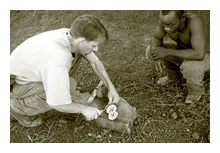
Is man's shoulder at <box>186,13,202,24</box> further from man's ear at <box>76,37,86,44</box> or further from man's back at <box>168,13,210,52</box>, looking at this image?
man's ear at <box>76,37,86,44</box>

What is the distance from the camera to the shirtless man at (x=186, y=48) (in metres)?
2.46

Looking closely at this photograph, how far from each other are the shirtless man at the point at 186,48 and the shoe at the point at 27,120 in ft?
4.78

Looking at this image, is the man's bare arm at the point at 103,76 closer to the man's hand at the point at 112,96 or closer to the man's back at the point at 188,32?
the man's hand at the point at 112,96

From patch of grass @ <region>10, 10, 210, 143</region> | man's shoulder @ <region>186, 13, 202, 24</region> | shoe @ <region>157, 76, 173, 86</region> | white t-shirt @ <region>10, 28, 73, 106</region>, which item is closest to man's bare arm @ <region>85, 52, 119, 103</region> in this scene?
patch of grass @ <region>10, 10, 210, 143</region>

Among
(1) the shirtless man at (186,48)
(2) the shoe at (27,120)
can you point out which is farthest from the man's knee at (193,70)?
(2) the shoe at (27,120)

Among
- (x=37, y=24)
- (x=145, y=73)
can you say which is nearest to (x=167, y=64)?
(x=145, y=73)

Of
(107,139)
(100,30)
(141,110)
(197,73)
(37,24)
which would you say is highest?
(37,24)

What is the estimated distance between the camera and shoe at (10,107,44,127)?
8.42ft

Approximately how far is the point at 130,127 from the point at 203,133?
0.73m

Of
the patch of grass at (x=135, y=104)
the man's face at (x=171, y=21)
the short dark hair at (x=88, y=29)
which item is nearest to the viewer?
the short dark hair at (x=88, y=29)

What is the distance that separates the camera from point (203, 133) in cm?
246

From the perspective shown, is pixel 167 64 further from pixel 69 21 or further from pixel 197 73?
pixel 69 21

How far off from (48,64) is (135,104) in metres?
1.27

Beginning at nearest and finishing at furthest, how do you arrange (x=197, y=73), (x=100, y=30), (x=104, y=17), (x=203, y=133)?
(x=100, y=30) → (x=203, y=133) → (x=197, y=73) → (x=104, y=17)
